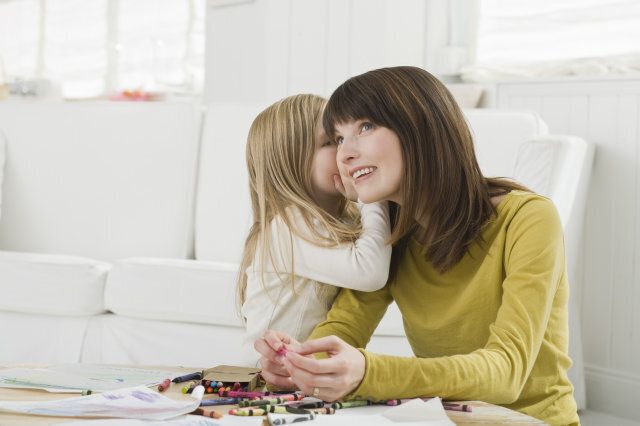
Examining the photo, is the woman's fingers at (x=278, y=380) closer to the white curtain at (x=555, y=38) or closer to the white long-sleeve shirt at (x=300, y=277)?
the white long-sleeve shirt at (x=300, y=277)

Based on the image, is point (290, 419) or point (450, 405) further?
point (450, 405)

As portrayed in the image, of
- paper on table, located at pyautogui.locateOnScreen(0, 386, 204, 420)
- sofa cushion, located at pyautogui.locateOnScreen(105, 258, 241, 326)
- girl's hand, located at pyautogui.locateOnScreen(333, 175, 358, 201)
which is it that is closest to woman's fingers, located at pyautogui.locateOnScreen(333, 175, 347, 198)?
girl's hand, located at pyautogui.locateOnScreen(333, 175, 358, 201)

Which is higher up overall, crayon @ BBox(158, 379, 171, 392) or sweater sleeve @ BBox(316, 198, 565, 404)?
sweater sleeve @ BBox(316, 198, 565, 404)

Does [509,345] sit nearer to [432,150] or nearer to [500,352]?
[500,352]

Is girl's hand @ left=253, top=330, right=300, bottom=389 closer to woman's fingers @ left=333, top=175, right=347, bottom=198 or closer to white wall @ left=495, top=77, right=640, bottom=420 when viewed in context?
woman's fingers @ left=333, top=175, right=347, bottom=198

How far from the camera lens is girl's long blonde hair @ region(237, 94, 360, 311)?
5.55 feet

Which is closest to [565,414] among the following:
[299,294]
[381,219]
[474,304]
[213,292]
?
[474,304]

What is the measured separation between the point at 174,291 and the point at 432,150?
1.50 m

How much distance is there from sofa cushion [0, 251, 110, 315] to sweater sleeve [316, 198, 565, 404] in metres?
1.78

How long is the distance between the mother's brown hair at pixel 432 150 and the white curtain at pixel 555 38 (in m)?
1.88

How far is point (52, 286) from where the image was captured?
2.82 meters

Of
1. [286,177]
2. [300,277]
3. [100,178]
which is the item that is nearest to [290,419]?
[300,277]

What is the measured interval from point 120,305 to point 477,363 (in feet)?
6.01

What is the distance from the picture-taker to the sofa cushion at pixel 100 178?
10.8ft
